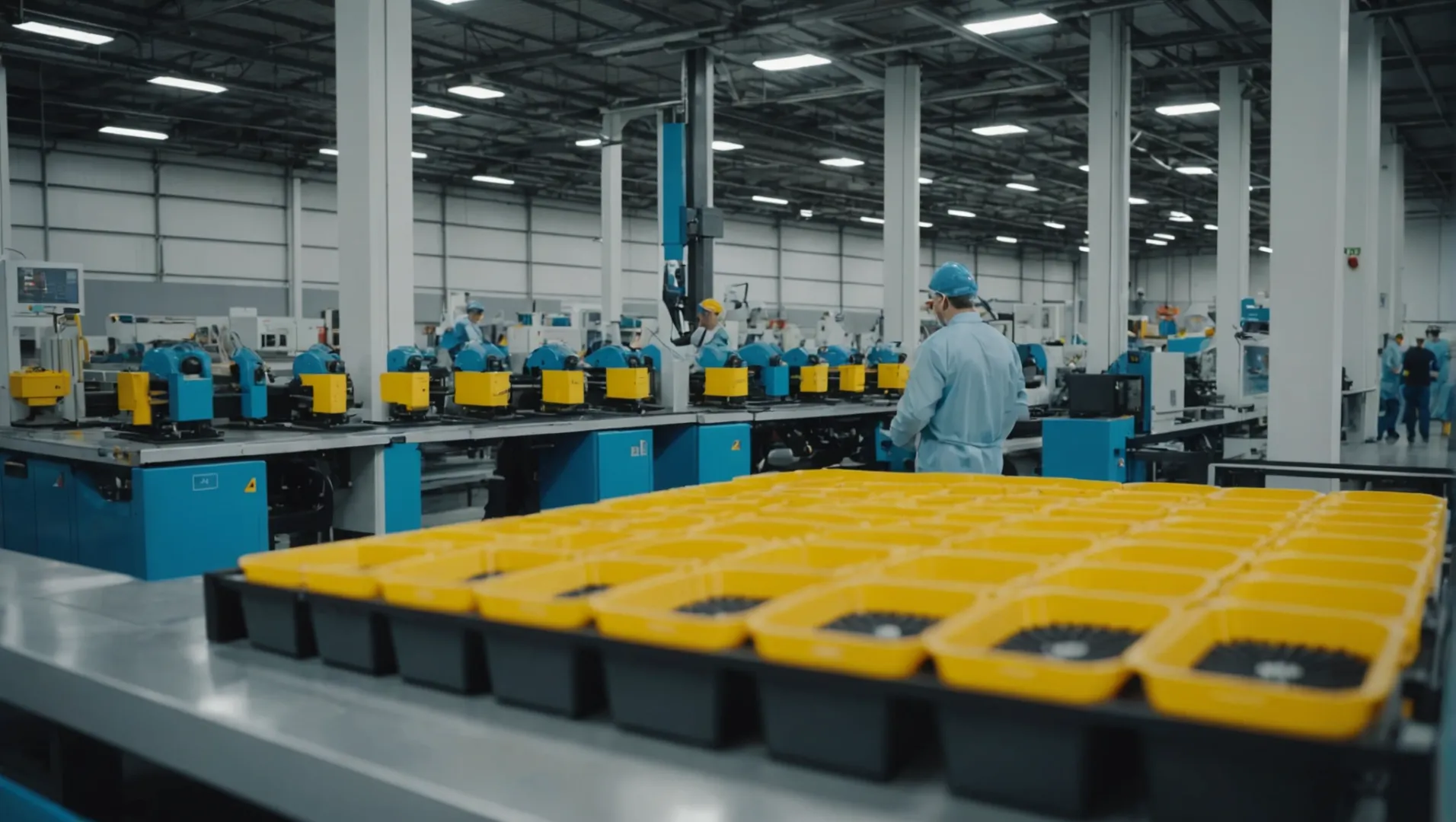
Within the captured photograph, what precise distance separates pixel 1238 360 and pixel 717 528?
923cm

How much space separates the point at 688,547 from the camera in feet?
6.50

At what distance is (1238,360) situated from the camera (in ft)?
33.1

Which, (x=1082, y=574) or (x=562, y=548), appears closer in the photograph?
(x=1082, y=574)

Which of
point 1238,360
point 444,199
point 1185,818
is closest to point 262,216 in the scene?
point 444,199

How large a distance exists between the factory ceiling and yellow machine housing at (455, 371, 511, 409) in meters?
4.58

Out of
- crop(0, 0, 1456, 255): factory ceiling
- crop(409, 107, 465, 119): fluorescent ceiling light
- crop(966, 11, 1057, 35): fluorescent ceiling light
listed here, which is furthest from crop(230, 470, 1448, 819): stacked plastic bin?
crop(409, 107, 465, 119): fluorescent ceiling light

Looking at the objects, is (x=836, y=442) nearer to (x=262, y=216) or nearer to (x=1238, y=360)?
(x=1238, y=360)

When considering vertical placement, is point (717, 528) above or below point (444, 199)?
below

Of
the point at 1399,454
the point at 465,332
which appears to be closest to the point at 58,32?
the point at 465,332

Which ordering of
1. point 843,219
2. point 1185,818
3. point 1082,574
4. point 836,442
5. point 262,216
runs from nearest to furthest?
point 1185,818, point 1082,574, point 836,442, point 262,216, point 843,219

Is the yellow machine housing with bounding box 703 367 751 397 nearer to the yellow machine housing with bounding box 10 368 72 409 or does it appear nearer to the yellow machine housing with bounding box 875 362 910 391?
the yellow machine housing with bounding box 875 362 910 391

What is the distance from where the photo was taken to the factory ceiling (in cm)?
1091

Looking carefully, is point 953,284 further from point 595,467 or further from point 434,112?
point 434,112

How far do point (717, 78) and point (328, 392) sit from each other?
8989 mm
